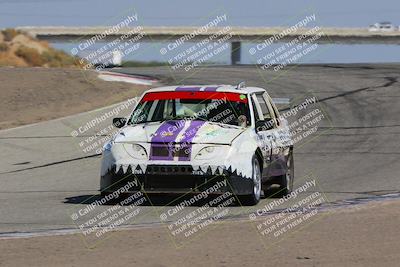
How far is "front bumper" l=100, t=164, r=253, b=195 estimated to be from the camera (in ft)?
36.3

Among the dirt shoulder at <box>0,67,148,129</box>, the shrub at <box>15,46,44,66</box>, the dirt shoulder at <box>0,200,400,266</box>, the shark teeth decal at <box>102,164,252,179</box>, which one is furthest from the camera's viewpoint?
the shrub at <box>15,46,44,66</box>

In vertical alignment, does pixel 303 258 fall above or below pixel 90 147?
above

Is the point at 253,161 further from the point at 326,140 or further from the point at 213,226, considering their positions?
the point at 326,140

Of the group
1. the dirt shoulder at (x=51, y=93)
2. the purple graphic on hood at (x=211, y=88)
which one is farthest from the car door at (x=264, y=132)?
the dirt shoulder at (x=51, y=93)

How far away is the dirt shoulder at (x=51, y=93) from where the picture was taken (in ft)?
80.2

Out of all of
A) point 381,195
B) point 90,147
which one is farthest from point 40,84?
point 381,195

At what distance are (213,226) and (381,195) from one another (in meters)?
3.51

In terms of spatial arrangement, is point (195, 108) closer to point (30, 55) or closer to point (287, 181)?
point (287, 181)

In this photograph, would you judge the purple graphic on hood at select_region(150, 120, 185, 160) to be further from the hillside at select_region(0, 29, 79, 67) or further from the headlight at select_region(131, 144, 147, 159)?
the hillside at select_region(0, 29, 79, 67)

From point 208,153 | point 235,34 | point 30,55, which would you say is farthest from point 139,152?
point 235,34

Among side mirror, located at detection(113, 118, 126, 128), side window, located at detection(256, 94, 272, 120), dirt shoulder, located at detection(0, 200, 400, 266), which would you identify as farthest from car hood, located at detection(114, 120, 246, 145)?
dirt shoulder, located at detection(0, 200, 400, 266)

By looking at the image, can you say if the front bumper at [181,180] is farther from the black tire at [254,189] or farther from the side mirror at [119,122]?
the side mirror at [119,122]

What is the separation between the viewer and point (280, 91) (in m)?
29.8

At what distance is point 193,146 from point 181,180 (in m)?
0.43
